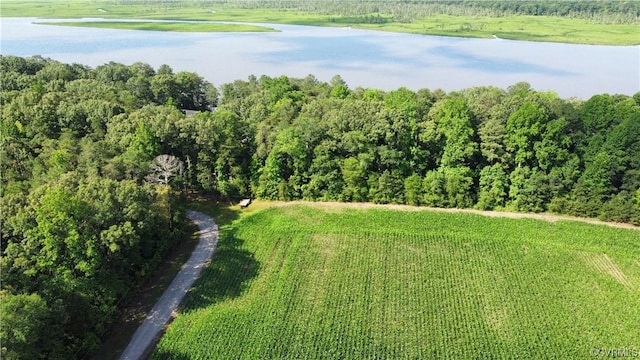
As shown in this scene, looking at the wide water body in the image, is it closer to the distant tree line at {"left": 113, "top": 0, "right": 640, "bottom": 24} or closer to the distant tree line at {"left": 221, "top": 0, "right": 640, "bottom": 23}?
the distant tree line at {"left": 113, "top": 0, "right": 640, "bottom": 24}

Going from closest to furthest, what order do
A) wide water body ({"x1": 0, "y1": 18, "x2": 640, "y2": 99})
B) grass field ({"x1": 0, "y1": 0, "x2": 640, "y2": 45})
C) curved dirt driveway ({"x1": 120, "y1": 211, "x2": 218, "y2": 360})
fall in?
curved dirt driveway ({"x1": 120, "y1": 211, "x2": 218, "y2": 360}) → wide water body ({"x1": 0, "y1": 18, "x2": 640, "y2": 99}) → grass field ({"x1": 0, "y1": 0, "x2": 640, "y2": 45})

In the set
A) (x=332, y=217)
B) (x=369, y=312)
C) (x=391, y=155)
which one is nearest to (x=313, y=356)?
(x=369, y=312)

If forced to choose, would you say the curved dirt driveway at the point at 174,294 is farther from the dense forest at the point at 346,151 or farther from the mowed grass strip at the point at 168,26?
the mowed grass strip at the point at 168,26

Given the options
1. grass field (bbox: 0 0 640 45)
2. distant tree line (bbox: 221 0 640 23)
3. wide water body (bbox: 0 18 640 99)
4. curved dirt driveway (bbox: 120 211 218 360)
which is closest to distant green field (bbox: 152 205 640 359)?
curved dirt driveway (bbox: 120 211 218 360)

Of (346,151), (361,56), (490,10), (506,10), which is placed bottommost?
(346,151)

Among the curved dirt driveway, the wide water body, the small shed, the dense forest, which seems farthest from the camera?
the wide water body

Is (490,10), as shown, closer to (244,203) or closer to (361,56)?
(361,56)

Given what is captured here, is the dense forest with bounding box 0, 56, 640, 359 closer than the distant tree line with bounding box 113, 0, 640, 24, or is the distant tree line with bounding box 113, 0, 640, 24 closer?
the dense forest with bounding box 0, 56, 640, 359

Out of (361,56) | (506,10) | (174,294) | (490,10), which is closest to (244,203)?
(174,294)

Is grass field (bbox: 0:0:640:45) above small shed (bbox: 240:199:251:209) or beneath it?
above
